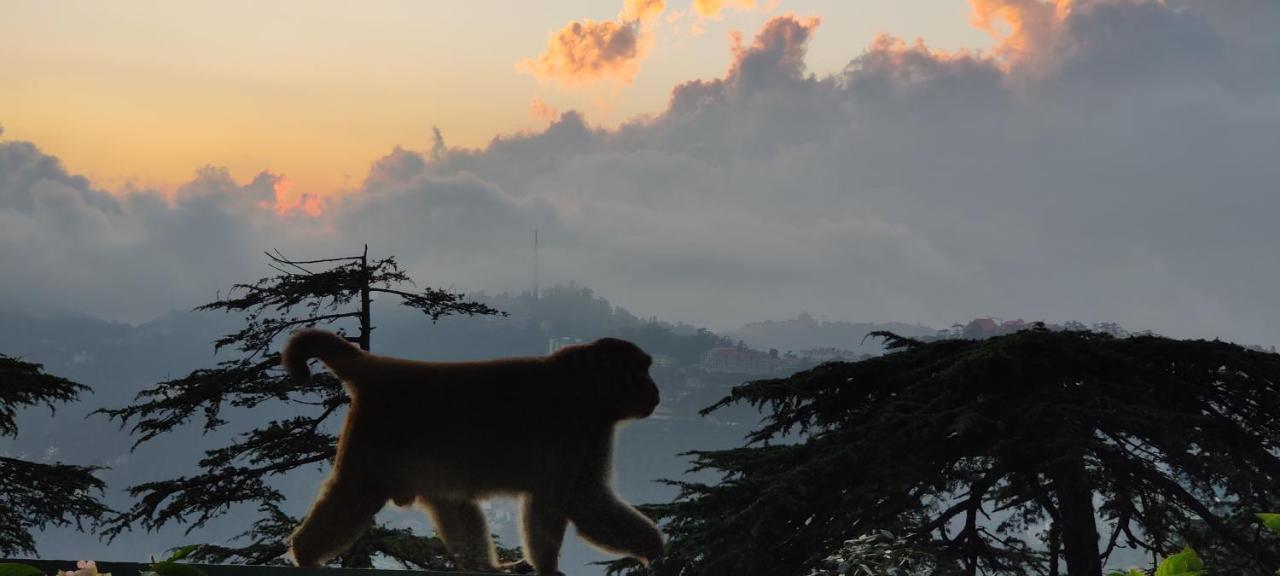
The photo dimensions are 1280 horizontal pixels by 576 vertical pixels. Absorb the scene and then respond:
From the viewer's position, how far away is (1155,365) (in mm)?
7559

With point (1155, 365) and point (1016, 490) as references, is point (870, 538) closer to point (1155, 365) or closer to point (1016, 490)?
point (1016, 490)

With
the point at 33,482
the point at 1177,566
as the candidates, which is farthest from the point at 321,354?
the point at 33,482

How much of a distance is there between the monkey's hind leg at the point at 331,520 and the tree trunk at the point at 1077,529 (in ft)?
16.4

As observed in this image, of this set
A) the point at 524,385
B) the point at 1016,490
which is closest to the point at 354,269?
the point at 1016,490

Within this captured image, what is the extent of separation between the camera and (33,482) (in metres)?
8.55

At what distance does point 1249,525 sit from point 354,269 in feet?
21.5

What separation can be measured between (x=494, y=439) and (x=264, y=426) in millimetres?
7135

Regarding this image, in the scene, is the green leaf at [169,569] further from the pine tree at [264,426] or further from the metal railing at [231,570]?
the pine tree at [264,426]

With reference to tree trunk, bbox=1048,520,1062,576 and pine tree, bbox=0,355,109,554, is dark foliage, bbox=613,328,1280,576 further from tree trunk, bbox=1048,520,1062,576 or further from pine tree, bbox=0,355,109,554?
pine tree, bbox=0,355,109,554

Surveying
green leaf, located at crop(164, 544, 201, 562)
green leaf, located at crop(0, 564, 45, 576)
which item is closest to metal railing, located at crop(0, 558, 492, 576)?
green leaf, located at crop(164, 544, 201, 562)

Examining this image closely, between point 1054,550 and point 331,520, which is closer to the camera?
point 331,520

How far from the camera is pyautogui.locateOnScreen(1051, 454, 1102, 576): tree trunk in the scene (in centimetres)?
679

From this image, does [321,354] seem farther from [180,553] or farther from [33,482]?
[33,482]

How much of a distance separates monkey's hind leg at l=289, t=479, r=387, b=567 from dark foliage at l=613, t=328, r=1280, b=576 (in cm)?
346
